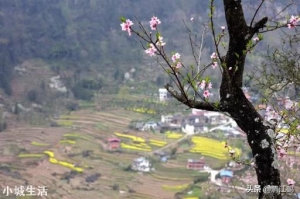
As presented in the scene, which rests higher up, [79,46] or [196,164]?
[79,46]

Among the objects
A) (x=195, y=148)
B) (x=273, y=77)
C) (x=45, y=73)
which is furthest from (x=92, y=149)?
(x=273, y=77)

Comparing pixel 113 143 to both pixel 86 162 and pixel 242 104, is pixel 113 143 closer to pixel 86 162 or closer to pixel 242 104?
pixel 86 162

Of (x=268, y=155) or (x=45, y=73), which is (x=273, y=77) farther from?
(x=45, y=73)

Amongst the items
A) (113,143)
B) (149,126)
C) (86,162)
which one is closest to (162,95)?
(149,126)

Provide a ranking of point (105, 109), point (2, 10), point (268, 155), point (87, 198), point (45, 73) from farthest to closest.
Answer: point (2, 10), point (45, 73), point (105, 109), point (87, 198), point (268, 155)

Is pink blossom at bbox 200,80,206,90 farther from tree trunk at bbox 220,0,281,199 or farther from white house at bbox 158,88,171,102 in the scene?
white house at bbox 158,88,171,102

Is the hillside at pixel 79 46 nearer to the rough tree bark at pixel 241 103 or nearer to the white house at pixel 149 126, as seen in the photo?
the white house at pixel 149 126

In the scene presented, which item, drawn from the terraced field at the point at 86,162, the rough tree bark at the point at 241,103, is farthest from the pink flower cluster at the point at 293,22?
the terraced field at the point at 86,162
